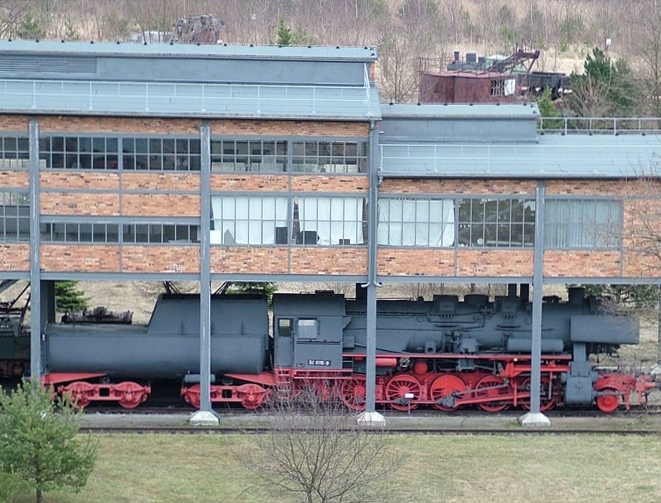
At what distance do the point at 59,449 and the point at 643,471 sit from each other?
13.1m

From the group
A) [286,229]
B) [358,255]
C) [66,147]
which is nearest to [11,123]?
[66,147]

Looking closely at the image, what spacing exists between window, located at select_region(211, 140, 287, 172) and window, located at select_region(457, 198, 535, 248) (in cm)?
499

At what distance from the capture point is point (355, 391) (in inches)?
1353

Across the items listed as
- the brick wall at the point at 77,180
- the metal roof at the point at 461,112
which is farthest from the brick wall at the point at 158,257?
the metal roof at the point at 461,112

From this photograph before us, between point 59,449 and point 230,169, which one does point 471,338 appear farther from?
point 59,449

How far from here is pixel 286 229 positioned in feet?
107

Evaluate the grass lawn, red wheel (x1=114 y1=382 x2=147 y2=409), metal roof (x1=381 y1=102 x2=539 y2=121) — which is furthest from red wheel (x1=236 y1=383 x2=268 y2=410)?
metal roof (x1=381 y1=102 x2=539 y2=121)

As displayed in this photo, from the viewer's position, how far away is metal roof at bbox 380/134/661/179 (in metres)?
32.6

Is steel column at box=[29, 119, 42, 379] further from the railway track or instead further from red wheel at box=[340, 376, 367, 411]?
red wheel at box=[340, 376, 367, 411]

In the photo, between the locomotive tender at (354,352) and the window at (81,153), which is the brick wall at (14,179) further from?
the locomotive tender at (354,352)

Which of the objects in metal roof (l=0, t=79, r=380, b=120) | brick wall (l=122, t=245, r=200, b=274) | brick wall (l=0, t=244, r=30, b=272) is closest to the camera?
metal roof (l=0, t=79, r=380, b=120)

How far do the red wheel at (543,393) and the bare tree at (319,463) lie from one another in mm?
7580

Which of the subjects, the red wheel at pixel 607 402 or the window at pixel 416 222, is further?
the red wheel at pixel 607 402

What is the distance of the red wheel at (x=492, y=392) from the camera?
3478cm
